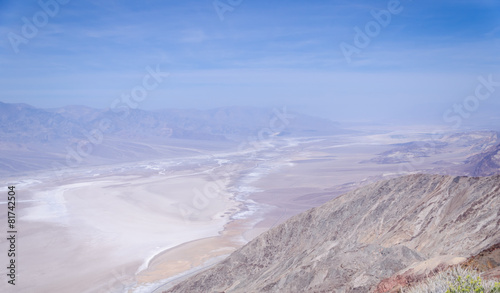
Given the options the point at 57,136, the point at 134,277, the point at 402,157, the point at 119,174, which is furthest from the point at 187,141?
the point at 134,277

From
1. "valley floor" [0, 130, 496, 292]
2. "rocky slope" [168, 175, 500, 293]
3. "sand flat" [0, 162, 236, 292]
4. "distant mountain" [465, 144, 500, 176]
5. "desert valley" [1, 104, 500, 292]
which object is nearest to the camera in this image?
→ "rocky slope" [168, 175, 500, 293]

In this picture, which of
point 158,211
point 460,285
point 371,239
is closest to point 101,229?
point 158,211

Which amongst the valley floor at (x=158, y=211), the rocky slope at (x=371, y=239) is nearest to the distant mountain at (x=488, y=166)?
the valley floor at (x=158, y=211)

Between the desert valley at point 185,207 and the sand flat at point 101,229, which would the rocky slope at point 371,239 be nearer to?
the desert valley at point 185,207

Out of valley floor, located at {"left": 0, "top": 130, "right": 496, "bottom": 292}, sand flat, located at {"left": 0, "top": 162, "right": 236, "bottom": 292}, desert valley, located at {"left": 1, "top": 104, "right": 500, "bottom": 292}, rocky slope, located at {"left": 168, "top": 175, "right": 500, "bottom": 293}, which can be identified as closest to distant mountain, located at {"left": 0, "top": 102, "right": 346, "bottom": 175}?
desert valley, located at {"left": 1, "top": 104, "right": 500, "bottom": 292}

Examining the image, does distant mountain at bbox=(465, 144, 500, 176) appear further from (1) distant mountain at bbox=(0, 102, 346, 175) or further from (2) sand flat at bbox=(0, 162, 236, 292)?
(1) distant mountain at bbox=(0, 102, 346, 175)

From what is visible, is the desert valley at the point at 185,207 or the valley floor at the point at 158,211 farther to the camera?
the valley floor at the point at 158,211
